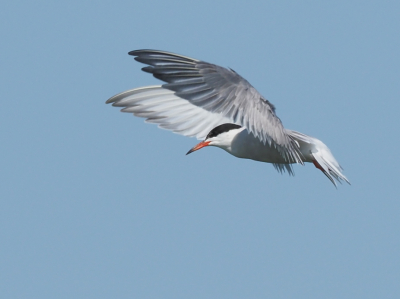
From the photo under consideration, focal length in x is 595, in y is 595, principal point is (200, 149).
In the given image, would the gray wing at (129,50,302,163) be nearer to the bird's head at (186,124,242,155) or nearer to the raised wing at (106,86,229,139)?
the bird's head at (186,124,242,155)

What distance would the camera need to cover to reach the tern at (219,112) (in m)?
6.53

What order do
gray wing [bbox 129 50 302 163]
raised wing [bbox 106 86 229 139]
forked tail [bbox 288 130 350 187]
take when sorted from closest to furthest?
gray wing [bbox 129 50 302 163], forked tail [bbox 288 130 350 187], raised wing [bbox 106 86 229 139]

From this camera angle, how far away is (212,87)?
6562mm

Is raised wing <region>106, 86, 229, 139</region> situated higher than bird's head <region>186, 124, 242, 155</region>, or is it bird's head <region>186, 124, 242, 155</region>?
raised wing <region>106, 86, 229, 139</region>

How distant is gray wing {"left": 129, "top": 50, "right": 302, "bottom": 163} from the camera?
650 centimetres

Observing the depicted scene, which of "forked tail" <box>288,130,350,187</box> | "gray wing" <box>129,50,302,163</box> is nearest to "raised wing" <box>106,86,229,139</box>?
"forked tail" <box>288,130,350,187</box>

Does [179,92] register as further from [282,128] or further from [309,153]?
[309,153]

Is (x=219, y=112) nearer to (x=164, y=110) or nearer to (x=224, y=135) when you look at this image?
(x=224, y=135)

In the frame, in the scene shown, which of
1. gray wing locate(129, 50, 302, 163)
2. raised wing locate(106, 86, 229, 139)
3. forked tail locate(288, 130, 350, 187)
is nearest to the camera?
gray wing locate(129, 50, 302, 163)

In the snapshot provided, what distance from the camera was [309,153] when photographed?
25.8ft

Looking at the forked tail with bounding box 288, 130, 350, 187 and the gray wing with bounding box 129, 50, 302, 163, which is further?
the forked tail with bounding box 288, 130, 350, 187

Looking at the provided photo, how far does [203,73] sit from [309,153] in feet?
6.90

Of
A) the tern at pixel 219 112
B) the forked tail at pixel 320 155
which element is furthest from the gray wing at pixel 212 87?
the forked tail at pixel 320 155

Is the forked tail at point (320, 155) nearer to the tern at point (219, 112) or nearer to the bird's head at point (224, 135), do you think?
the tern at point (219, 112)
